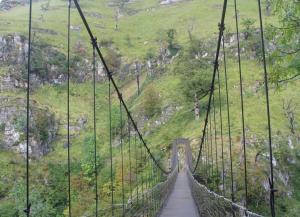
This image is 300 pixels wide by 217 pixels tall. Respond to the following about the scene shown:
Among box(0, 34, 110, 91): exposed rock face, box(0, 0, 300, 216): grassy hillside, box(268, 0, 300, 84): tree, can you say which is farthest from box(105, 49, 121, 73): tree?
box(268, 0, 300, 84): tree

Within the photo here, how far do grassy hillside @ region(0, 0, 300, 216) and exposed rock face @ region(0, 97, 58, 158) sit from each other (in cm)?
119

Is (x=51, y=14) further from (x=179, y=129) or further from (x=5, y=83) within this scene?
(x=179, y=129)

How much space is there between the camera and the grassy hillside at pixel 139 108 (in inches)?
1515

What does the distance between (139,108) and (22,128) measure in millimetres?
14411

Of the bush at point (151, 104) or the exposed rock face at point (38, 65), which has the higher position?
the exposed rock face at point (38, 65)

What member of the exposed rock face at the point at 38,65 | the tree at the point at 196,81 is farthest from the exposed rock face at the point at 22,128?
the tree at the point at 196,81

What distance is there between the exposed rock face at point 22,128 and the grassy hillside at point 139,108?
3.91 ft

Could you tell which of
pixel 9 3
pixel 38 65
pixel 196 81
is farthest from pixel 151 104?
pixel 9 3

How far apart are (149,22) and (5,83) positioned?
156ft

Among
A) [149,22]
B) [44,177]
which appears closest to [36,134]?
[44,177]

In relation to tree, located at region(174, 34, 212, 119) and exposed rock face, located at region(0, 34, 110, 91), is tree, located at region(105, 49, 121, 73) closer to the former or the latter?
exposed rock face, located at region(0, 34, 110, 91)

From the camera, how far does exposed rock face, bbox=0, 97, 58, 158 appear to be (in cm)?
5912

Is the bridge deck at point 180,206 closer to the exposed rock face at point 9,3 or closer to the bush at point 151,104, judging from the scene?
the bush at point 151,104

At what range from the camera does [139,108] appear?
58906 millimetres
